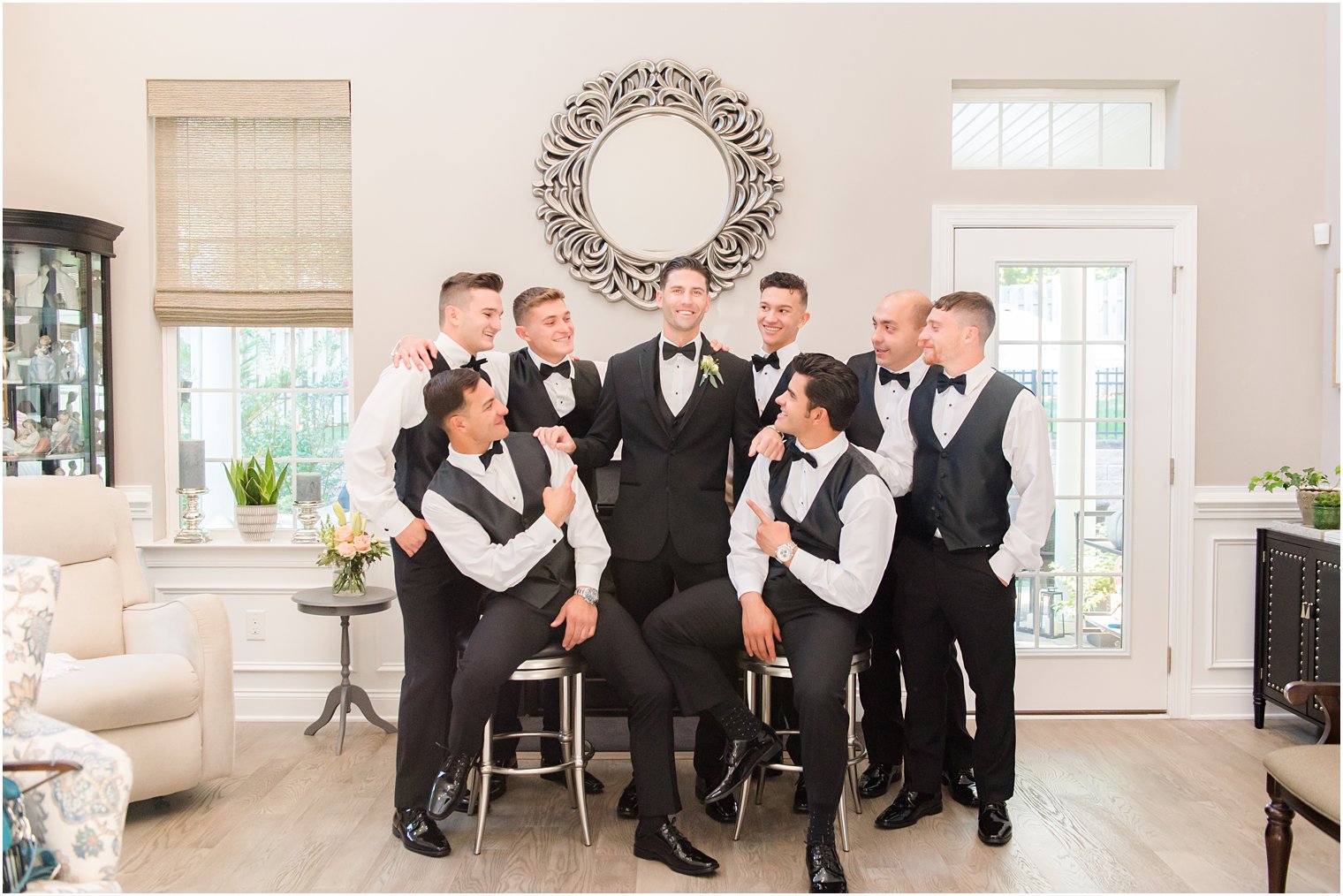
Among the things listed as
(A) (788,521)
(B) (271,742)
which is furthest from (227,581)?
(A) (788,521)

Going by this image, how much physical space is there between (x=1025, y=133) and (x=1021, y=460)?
197 cm

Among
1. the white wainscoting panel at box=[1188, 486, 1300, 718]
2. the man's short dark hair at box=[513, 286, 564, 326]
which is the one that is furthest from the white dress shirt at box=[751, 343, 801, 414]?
the white wainscoting panel at box=[1188, 486, 1300, 718]

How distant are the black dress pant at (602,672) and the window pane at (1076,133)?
9.24 ft

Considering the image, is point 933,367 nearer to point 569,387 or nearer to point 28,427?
point 569,387

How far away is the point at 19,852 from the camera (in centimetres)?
171

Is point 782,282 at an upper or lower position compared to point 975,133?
lower

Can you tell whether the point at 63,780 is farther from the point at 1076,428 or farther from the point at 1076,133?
the point at 1076,133

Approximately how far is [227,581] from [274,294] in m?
1.21

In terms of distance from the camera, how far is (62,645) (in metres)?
3.24

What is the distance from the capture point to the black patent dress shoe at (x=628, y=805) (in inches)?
121

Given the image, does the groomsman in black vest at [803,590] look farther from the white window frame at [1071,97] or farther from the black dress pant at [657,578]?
the white window frame at [1071,97]

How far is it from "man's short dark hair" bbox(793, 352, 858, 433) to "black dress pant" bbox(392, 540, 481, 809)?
1183 millimetres

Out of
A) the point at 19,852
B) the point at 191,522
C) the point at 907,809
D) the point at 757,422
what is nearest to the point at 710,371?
the point at 757,422

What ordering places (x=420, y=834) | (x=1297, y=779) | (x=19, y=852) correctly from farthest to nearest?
(x=420, y=834) < (x=1297, y=779) < (x=19, y=852)
